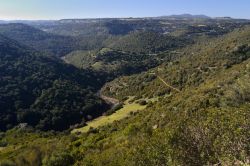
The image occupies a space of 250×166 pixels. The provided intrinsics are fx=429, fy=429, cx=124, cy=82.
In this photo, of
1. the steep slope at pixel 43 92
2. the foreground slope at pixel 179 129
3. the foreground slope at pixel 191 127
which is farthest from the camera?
the steep slope at pixel 43 92

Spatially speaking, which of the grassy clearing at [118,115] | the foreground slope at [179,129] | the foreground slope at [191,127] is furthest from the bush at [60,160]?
the grassy clearing at [118,115]

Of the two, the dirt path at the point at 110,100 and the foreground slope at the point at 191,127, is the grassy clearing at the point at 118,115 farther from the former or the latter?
the dirt path at the point at 110,100

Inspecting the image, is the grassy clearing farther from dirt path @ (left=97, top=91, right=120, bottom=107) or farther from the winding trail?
dirt path @ (left=97, top=91, right=120, bottom=107)

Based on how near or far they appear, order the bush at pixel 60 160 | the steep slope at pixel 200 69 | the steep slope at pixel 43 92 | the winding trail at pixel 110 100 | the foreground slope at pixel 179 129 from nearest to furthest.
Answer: the foreground slope at pixel 179 129, the bush at pixel 60 160, the steep slope at pixel 200 69, the steep slope at pixel 43 92, the winding trail at pixel 110 100

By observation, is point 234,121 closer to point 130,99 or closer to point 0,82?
point 130,99

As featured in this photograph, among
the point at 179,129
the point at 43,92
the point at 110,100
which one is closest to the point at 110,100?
the point at 110,100

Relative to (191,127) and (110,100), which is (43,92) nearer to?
(110,100)

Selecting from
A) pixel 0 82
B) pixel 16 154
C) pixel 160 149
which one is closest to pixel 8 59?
pixel 0 82

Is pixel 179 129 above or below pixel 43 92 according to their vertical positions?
above
